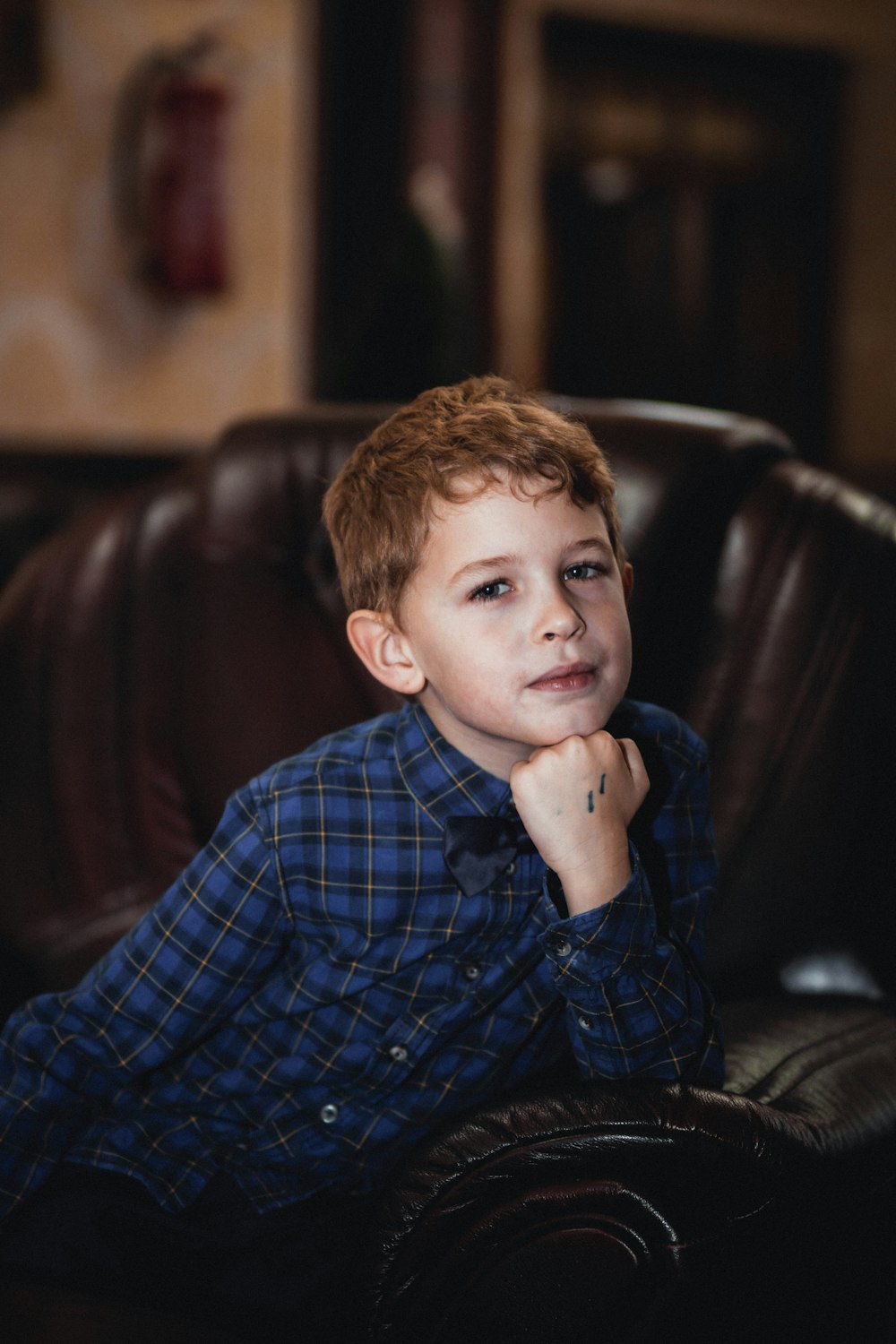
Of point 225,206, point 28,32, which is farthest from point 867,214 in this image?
point 28,32

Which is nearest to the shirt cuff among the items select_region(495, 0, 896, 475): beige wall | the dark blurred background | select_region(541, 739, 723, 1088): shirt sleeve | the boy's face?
select_region(541, 739, 723, 1088): shirt sleeve

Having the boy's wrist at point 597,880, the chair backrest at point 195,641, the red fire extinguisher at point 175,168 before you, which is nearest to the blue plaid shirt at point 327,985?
the boy's wrist at point 597,880

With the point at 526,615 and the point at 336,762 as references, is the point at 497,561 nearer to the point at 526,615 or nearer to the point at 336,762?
the point at 526,615

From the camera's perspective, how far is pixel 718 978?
1.37m


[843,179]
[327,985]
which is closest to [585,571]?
[327,985]

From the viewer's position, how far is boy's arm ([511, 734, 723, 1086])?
3.14 ft

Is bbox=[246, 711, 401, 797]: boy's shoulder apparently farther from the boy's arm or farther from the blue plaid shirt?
the boy's arm

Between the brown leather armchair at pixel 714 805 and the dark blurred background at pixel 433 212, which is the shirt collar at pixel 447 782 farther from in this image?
the dark blurred background at pixel 433 212

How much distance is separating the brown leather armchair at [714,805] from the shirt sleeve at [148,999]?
270mm

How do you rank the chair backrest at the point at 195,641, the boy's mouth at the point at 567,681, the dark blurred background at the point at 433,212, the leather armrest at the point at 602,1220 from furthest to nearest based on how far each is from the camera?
the dark blurred background at the point at 433,212 → the chair backrest at the point at 195,641 → the boy's mouth at the point at 567,681 → the leather armrest at the point at 602,1220

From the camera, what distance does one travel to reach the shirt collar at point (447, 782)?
109 cm

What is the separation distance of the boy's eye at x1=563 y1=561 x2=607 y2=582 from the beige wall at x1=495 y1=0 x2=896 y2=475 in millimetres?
4317

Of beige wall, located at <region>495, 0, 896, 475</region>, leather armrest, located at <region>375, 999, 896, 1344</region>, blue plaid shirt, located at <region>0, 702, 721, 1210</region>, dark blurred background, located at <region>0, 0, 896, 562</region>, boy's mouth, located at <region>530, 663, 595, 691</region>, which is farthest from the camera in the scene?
beige wall, located at <region>495, 0, 896, 475</region>

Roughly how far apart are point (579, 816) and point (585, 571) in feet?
0.67
